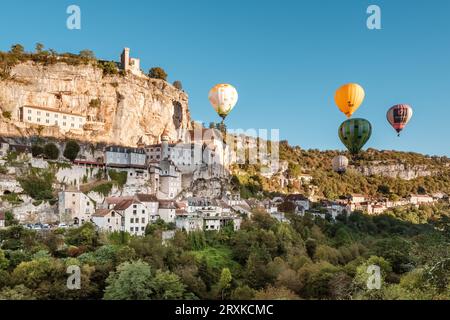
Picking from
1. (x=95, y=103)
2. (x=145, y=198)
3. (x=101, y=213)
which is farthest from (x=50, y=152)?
(x=101, y=213)

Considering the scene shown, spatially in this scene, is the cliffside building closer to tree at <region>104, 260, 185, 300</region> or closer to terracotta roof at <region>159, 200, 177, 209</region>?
terracotta roof at <region>159, 200, 177, 209</region>

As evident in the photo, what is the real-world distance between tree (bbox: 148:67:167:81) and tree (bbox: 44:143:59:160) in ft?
68.8

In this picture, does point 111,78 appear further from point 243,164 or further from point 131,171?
point 243,164

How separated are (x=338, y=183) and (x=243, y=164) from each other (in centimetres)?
1966

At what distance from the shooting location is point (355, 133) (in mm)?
25000

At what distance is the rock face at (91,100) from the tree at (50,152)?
2859 millimetres

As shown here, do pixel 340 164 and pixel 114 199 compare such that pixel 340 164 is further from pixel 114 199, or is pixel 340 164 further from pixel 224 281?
pixel 114 199

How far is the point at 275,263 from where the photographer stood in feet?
85.1

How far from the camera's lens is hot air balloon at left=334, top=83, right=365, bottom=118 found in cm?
2458

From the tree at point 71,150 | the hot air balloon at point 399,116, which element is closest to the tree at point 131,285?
the hot air balloon at point 399,116

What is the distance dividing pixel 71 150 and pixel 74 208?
920cm

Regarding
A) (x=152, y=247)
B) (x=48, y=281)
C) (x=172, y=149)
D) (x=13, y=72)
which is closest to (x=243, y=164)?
(x=172, y=149)

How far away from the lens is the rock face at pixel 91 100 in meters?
39.4

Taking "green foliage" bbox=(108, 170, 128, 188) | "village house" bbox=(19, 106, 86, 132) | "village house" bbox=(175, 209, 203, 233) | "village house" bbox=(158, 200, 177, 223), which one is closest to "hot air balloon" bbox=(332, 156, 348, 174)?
"village house" bbox=(175, 209, 203, 233)
